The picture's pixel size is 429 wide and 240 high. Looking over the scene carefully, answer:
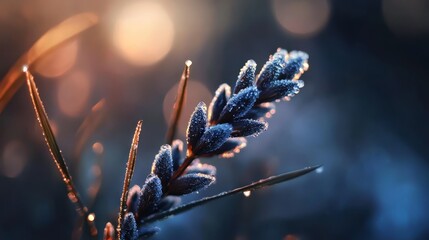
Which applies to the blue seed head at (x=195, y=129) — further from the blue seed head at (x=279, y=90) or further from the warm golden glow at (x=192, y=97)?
the warm golden glow at (x=192, y=97)

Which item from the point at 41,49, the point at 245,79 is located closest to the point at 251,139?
the point at 41,49

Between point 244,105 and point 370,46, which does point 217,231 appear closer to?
point 244,105

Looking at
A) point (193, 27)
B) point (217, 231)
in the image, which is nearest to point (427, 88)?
point (193, 27)

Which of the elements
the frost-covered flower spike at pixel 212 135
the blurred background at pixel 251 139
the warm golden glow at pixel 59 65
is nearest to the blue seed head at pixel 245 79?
the frost-covered flower spike at pixel 212 135

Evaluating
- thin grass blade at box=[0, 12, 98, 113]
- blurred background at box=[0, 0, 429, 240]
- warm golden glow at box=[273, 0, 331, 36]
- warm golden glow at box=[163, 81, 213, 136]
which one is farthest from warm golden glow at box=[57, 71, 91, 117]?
warm golden glow at box=[273, 0, 331, 36]

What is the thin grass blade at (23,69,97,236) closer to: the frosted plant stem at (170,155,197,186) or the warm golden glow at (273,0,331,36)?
the frosted plant stem at (170,155,197,186)

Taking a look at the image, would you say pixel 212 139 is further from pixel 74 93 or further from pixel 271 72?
pixel 74 93
